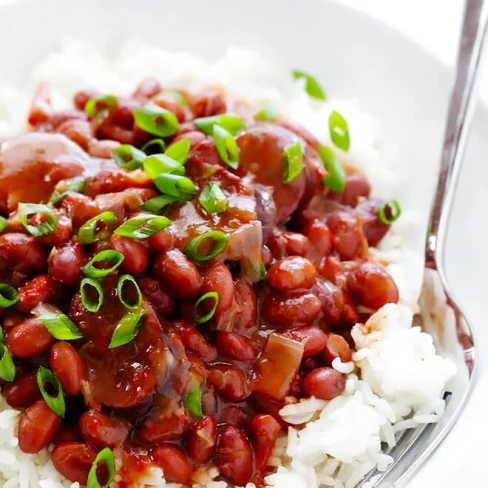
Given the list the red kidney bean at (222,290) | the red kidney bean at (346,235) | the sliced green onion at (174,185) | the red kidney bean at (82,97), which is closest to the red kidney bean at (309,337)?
the red kidney bean at (222,290)

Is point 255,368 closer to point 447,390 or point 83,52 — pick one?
point 447,390

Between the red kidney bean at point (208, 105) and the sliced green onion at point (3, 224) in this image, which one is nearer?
the sliced green onion at point (3, 224)

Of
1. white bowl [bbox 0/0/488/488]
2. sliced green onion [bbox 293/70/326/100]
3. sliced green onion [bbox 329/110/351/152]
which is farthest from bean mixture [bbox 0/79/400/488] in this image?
sliced green onion [bbox 293/70/326/100]

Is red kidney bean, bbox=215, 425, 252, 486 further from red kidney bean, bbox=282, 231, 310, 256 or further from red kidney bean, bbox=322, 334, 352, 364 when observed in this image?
red kidney bean, bbox=282, 231, 310, 256

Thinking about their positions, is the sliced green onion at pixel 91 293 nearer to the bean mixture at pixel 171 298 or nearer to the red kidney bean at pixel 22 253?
the bean mixture at pixel 171 298

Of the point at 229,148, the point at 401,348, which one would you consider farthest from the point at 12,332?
the point at 401,348

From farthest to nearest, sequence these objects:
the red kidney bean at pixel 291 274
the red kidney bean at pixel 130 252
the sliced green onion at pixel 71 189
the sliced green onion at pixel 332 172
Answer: the sliced green onion at pixel 332 172 → the sliced green onion at pixel 71 189 → the red kidney bean at pixel 291 274 → the red kidney bean at pixel 130 252
